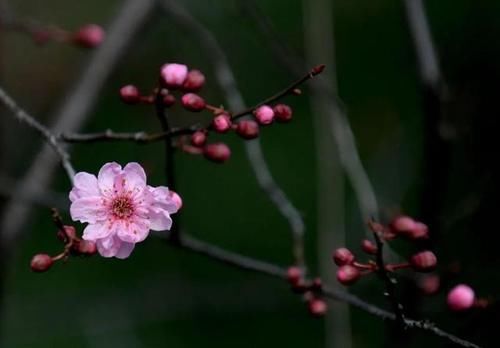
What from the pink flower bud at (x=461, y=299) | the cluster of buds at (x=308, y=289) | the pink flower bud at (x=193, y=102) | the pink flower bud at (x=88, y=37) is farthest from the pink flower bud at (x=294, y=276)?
the pink flower bud at (x=88, y=37)

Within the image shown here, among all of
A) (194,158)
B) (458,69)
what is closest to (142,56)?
(194,158)

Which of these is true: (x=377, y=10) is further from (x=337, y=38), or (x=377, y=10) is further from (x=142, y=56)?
(x=142, y=56)

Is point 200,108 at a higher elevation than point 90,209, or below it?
higher

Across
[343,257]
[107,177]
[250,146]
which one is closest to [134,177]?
[107,177]

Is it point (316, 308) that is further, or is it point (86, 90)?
point (86, 90)

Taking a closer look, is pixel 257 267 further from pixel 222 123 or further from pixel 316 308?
pixel 222 123

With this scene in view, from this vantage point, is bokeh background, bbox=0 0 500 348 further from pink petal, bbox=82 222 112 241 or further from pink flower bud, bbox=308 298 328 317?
pink petal, bbox=82 222 112 241

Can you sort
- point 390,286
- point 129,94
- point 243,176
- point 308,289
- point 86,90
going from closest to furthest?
point 390,286 → point 129,94 → point 308,289 → point 86,90 → point 243,176
